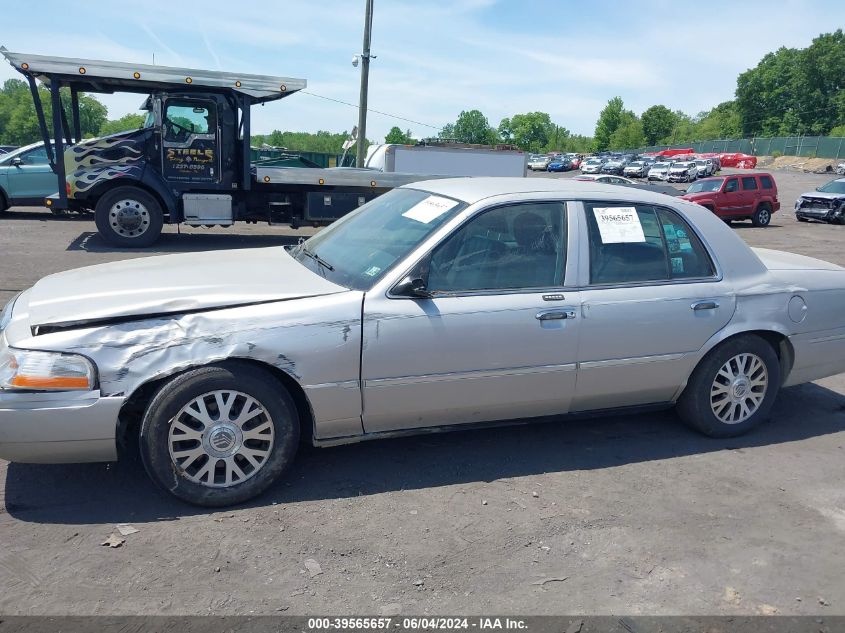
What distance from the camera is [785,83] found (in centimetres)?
9744

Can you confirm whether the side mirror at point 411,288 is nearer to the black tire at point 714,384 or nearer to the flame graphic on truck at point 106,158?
the black tire at point 714,384

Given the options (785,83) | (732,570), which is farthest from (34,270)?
(785,83)

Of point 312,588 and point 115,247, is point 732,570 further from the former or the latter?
point 115,247

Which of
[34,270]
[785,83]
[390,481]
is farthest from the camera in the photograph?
[785,83]

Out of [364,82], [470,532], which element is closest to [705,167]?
[364,82]

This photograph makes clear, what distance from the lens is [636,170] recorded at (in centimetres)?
5603

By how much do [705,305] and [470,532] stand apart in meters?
2.12

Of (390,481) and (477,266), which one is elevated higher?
(477,266)

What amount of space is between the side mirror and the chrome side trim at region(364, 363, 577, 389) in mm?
436

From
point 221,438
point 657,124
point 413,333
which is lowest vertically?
point 221,438

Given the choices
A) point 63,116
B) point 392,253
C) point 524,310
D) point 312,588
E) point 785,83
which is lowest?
point 312,588

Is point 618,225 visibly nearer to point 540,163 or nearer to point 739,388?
point 739,388

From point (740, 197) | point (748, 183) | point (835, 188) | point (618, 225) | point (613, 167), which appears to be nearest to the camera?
point (618, 225)

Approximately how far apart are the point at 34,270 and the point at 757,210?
20521mm
